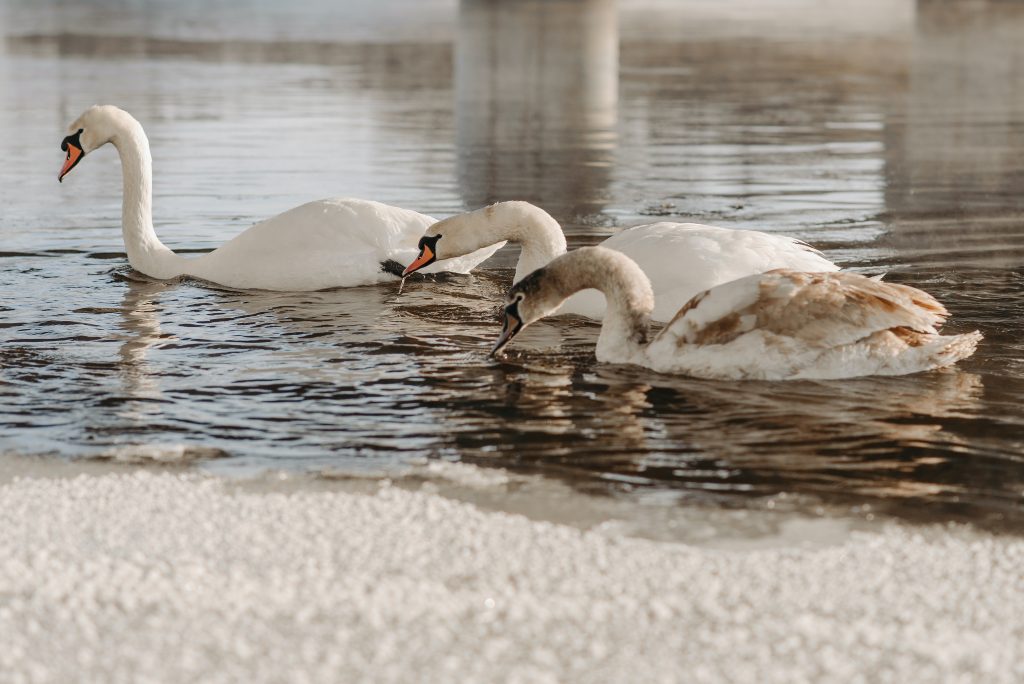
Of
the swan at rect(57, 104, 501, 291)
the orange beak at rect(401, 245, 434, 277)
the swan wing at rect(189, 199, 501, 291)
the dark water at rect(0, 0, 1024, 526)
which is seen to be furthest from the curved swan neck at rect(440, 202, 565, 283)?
the swan wing at rect(189, 199, 501, 291)

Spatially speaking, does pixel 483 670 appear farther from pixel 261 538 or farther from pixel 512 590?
pixel 261 538

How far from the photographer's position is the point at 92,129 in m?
12.1

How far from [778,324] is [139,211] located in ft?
18.6

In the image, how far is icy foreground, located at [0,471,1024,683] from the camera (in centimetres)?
469

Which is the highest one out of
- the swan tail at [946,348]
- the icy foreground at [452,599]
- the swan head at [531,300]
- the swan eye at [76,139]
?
the swan eye at [76,139]

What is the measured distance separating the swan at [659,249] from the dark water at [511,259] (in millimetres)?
461

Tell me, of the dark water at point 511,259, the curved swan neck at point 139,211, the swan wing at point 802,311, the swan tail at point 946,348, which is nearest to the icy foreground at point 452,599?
the dark water at point 511,259

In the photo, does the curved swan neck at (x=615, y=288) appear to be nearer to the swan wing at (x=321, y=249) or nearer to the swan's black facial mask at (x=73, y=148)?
the swan wing at (x=321, y=249)

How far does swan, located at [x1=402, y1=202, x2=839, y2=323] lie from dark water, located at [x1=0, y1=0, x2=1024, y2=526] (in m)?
0.46

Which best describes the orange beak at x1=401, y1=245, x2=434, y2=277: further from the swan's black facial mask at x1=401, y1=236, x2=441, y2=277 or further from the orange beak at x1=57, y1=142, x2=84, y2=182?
the orange beak at x1=57, y1=142, x2=84, y2=182

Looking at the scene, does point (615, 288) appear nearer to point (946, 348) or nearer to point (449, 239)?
point (946, 348)

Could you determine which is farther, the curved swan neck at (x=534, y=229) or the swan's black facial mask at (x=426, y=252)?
the swan's black facial mask at (x=426, y=252)

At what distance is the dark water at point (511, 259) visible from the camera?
6918 mm

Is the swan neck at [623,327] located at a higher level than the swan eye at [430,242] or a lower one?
lower
